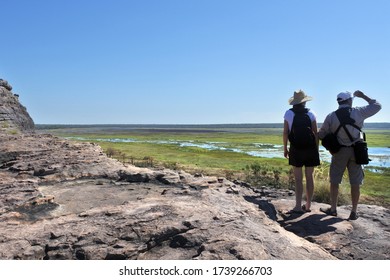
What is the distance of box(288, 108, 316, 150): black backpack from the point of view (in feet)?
21.5

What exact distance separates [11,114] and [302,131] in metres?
10.5

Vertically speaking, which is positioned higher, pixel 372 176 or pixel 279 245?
pixel 279 245

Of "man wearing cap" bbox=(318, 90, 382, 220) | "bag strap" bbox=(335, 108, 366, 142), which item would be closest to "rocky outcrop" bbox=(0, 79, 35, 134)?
"man wearing cap" bbox=(318, 90, 382, 220)

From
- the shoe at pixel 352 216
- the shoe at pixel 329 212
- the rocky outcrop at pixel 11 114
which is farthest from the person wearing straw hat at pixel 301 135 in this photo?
the rocky outcrop at pixel 11 114

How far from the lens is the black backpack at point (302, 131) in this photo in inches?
258

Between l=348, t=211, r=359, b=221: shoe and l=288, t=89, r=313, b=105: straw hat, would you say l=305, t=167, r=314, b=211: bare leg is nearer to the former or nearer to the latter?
l=348, t=211, r=359, b=221: shoe

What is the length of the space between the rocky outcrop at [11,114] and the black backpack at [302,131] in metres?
8.96

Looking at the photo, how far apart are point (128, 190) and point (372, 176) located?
2108 cm

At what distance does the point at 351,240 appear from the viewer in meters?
5.75

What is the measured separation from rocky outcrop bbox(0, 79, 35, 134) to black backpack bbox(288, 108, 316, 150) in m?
8.96

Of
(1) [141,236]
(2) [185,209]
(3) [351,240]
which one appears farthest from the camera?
(3) [351,240]
